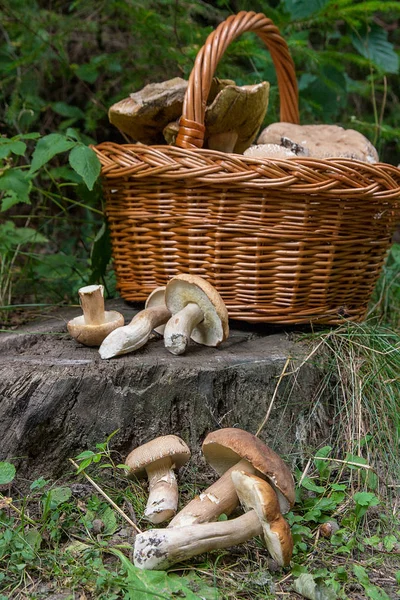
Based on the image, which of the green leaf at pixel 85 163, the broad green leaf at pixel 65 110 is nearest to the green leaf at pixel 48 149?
the green leaf at pixel 85 163

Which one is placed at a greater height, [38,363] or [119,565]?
[38,363]

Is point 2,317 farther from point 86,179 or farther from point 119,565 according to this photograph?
point 119,565

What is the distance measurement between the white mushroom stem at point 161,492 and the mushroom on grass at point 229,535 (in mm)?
139

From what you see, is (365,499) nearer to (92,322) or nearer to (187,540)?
(187,540)

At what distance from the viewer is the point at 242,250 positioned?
7.02 feet

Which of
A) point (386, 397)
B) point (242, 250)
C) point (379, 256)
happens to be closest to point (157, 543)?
point (386, 397)

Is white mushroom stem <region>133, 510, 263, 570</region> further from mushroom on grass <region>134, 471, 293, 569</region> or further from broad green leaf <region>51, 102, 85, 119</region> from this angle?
broad green leaf <region>51, 102, 85, 119</region>

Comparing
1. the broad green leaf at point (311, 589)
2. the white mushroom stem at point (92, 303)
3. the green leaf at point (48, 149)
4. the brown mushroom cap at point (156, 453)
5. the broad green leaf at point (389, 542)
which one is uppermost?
the green leaf at point (48, 149)

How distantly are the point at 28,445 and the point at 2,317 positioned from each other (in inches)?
38.9

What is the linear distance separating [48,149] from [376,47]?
2.18 m

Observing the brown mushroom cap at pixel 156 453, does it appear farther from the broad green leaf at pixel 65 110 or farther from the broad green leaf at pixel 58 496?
the broad green leaf at pixel 65 110

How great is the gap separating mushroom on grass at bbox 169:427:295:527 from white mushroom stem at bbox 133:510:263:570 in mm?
59

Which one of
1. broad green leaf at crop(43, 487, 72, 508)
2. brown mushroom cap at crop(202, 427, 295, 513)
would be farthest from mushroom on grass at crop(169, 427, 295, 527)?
broad green leaf at crop(43, 487, 72, 508)

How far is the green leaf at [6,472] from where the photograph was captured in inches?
62.7
